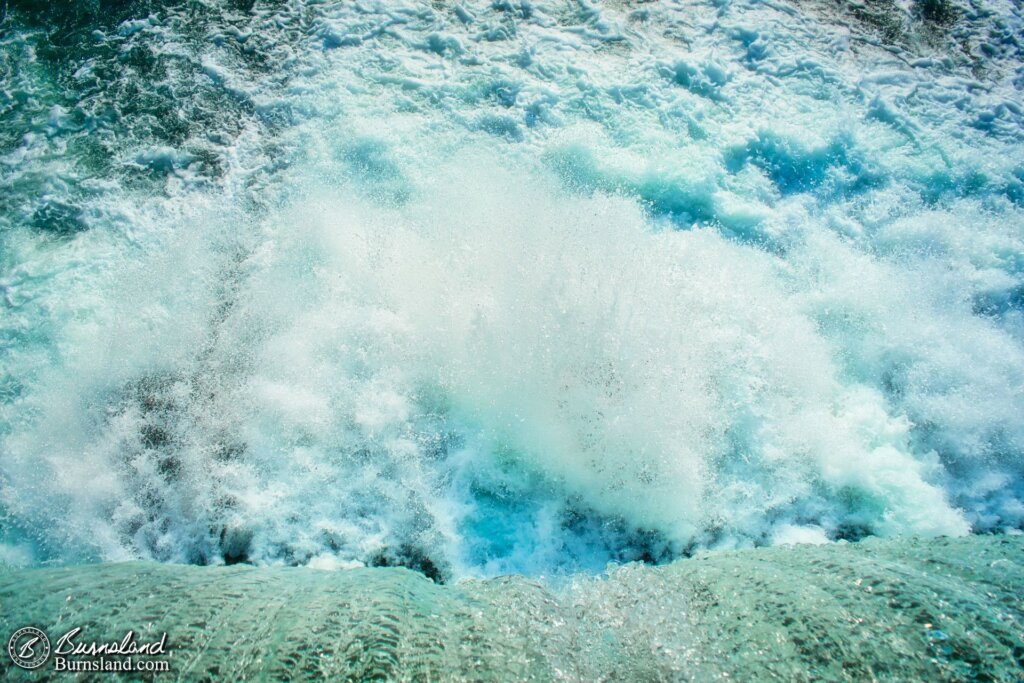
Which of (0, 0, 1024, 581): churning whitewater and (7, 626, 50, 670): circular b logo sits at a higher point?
(0, 0, 1024, 581): churning whitewater

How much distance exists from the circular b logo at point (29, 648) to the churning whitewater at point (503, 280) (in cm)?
118

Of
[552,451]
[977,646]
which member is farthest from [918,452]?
[552,451]

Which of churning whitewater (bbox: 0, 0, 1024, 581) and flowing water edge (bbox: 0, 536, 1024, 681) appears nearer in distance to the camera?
flowing water edge (bbox: 0, 536, 1024, 681)

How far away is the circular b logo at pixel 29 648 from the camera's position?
2.80m

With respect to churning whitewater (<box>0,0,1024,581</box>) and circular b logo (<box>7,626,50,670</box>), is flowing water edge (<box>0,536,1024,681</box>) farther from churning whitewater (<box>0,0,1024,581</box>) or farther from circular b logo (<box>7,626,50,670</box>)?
churning whitewater (<box>0,0,1024,581</box>)

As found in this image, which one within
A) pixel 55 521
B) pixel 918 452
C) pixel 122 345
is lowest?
pixel 55 521

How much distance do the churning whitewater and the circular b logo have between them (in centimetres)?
118

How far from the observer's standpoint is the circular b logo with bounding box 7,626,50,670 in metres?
2.80

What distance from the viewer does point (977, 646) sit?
2840 millimetres

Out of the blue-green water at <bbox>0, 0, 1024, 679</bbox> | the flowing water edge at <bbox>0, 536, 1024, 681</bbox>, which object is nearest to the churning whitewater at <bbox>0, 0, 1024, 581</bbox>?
the blue-green water at <bbox>0, 0, 1024, 679</bbox>

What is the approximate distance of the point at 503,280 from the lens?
17.3ft

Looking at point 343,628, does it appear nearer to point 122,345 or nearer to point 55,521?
point 55,521

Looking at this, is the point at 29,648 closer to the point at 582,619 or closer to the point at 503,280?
the point at 582,619

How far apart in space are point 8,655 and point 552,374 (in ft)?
13.1
